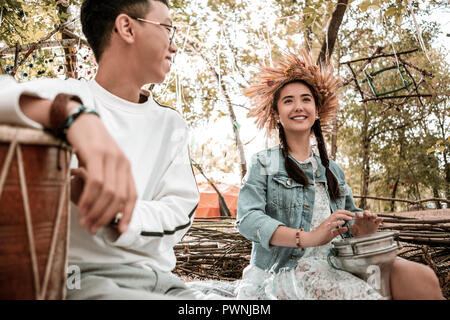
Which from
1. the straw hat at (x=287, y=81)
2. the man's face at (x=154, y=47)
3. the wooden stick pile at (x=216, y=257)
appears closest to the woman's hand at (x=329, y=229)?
the man's face at (x=154, y=47)

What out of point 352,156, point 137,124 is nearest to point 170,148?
point 137,124

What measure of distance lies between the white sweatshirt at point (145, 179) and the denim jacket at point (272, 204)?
59 cm

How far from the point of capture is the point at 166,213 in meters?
1.49

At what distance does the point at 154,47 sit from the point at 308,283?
130 centimetres

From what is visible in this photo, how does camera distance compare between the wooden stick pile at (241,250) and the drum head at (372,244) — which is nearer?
the drum head at (372,244)

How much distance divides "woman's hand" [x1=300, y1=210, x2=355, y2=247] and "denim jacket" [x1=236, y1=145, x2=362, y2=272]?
8.3 inches

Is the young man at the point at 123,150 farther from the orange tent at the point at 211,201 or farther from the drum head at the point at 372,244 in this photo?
the orange tent at the point at 211,201

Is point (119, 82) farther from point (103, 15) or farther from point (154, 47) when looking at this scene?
point (103, 15)

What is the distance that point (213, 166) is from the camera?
14992mm

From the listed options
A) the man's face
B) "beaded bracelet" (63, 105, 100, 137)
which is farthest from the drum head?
"beaded bracelet" (63, 105, 100, 137)

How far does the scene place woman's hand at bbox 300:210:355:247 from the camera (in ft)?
5.94

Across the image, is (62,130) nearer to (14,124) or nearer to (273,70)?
(14,124)

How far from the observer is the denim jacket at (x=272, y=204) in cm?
215
